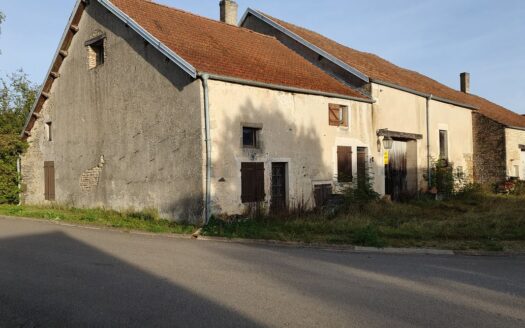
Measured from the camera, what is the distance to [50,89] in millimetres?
19297

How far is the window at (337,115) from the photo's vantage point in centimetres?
1655

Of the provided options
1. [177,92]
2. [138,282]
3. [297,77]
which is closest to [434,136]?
[297,77]

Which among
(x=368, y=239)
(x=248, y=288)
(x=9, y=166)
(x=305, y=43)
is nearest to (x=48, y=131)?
(x=9, y=166)

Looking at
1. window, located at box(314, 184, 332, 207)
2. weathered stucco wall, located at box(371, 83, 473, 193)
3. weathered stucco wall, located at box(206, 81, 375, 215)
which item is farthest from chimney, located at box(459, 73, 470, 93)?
window, located at box(314, 184, 332, 207)

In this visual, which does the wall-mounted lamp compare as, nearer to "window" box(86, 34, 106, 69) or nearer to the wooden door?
"window" box(86, 34, 106, 69)

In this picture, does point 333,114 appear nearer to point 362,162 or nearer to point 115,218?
point 362,162

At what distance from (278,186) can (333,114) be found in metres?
3.70

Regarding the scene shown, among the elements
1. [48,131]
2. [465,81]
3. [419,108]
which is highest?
[465,81]

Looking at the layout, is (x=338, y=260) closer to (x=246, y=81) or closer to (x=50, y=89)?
(x=246, y=81)

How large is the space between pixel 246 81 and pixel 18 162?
13051mm

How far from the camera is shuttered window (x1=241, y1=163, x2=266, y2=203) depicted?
44.9ft

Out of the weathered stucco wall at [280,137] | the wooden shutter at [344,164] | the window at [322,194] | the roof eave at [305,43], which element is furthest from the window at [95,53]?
the wooden shutter at [344,164]

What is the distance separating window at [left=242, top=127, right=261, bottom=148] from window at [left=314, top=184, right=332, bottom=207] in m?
2.91

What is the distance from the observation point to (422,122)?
20.9m
